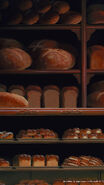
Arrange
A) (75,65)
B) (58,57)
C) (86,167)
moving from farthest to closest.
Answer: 1. (75,65)
2. (58,57)
3. (86,167)

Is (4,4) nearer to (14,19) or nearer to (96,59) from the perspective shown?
(14,19)

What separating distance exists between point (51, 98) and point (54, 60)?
0.39m

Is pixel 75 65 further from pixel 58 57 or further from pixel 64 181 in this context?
pixel 64 181

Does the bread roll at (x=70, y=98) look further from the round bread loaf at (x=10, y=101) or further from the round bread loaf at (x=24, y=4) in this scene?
the round bread loaf at (x=24, y=4)

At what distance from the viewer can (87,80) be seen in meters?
3.36

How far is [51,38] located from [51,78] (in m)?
0.45

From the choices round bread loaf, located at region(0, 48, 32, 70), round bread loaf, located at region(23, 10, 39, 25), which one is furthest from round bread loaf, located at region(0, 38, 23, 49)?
round bread loaf, located at region(23, 10, 39, 25)

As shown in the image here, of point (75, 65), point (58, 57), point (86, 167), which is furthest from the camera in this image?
point (75, 65)

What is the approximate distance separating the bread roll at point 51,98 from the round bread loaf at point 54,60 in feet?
0.79

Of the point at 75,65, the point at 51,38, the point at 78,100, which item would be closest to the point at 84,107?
the point at 78,100

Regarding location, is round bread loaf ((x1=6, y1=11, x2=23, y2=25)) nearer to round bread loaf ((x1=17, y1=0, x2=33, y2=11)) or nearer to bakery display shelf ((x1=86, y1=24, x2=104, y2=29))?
round bread loaf ((x1=17, y1=0, x2=33, y2=11))

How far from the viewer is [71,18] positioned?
342cm

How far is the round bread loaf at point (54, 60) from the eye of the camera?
336 centimetres

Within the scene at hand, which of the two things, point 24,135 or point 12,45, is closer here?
point 24,135
